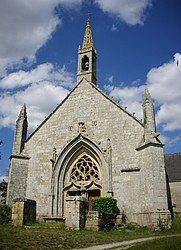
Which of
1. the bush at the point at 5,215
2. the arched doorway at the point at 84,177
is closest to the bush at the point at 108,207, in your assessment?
the arched doorway at the point at 84,177

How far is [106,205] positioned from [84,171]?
3525 millimetres

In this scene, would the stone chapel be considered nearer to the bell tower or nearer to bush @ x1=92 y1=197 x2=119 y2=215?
the bell tower

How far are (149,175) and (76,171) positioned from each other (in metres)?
5.09

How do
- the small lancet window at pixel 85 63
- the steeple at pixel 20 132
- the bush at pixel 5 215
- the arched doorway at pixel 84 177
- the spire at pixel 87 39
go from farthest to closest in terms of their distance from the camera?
the spire at pixel 87 39, the small lancet window at pixel 85 63, the steeple at pixel 20 132, the arched doorway at pixel 84 177, the bush at pixel 5 215

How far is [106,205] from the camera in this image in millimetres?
14750

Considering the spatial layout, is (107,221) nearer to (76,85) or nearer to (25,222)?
(25,222)

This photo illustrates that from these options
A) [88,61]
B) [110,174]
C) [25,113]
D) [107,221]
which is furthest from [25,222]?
[88,61]

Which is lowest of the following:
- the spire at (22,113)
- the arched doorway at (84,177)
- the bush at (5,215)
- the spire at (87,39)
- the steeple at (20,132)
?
the bush at (5,215)

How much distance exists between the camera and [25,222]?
13.3 meters

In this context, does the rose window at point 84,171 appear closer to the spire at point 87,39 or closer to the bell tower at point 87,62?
the bell tower at point 87,62

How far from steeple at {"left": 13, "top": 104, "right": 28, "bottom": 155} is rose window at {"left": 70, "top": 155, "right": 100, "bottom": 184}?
3781mm

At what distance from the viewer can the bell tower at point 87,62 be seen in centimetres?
2045

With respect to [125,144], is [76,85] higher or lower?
higher

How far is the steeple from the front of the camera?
18.7 m
